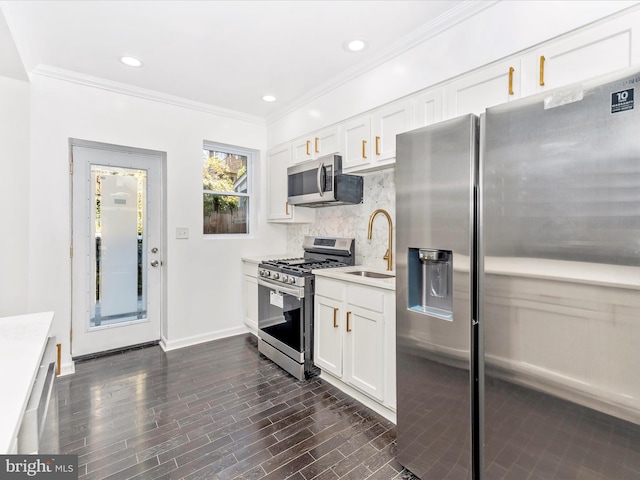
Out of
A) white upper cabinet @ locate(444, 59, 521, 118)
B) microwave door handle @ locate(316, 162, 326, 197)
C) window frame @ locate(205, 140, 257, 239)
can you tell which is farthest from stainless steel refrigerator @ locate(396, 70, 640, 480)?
window frame @ locate(205, 140, 257, 239)

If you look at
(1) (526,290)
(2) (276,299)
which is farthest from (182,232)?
(1) (526,290)

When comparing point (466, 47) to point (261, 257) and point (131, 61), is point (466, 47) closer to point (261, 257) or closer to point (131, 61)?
point (131, 61)

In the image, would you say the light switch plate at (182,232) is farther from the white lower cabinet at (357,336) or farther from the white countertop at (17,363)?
the white countertop at (17,363)

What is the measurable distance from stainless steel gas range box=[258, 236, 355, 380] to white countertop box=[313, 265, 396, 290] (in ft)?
0.53

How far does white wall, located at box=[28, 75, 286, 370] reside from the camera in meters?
2.74

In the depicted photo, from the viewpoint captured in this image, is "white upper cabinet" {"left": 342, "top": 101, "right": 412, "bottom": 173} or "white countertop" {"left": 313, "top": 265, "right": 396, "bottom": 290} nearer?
"white countertop" {"left": 313, "top": 265, "right": 396, "bottom": 290}

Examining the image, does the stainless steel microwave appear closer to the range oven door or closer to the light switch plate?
the range oven door

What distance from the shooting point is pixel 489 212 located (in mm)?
1350

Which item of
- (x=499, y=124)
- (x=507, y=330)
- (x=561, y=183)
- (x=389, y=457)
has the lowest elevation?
(x=389, y=457)

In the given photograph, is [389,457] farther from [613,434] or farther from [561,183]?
[561,183]

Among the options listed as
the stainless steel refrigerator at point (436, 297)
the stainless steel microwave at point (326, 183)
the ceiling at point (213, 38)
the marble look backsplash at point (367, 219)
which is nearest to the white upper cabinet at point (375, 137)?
the stainless steel microwave at point (326, 183)

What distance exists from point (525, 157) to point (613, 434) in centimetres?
100

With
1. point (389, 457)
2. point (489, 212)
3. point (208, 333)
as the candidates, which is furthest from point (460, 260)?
point (208, 333)

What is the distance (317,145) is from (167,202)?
5.53 ft
